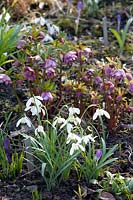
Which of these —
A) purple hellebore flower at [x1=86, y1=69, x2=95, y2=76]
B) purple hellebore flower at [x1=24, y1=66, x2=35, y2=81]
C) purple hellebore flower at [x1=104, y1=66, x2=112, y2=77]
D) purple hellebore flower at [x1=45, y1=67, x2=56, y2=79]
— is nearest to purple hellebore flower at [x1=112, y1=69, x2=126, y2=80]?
purple hellebore flower at [x1=104, y1=66, x2=112, y2=77]

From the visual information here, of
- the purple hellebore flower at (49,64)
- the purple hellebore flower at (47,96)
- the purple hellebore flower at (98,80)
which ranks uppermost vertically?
the purple hellebore flower at (49,64)

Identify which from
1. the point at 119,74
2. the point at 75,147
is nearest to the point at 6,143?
the point at 75,147

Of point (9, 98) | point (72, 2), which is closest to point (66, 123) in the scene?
point (9, 98)

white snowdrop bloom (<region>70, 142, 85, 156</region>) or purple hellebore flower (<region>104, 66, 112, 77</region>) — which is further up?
purple hellebore flower (<region>104, 66, 112, 77</region>)

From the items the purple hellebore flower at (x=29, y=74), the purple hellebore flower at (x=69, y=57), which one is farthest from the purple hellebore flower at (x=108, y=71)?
the purple hellebore flower at (x=29, y=74)

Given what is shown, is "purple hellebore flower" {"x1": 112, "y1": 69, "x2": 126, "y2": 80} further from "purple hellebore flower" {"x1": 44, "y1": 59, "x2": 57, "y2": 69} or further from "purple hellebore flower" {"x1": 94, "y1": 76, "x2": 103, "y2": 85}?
"purple hellebore flower" {"x1": 44, "y1": 59, "x2": 57, "y2": 69}

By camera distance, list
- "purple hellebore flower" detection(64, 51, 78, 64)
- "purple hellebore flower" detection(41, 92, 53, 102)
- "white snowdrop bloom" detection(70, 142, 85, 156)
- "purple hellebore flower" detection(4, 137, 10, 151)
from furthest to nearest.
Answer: "purple hellebore flower" detection(64, 51, 78, 64) → "purple hellebore flower" detection(41, 92, 53, 102) → "purple hellebore flower" detection(4, 137, 10, 151) → "white snowdrop bloom" detection(70, 142, 85, 156)

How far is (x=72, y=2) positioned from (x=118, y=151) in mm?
2146

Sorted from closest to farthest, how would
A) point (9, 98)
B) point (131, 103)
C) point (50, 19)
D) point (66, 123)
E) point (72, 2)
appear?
point (66, 123) < point (131, 103) < point (9, 98) < point (50, 19) < point (72, 2)

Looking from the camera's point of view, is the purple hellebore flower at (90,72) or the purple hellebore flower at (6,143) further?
the purple hellebore flower at (90,72)

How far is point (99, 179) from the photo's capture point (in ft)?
9.39

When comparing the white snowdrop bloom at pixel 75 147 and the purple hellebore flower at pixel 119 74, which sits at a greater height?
the purple hellebore flower at pixel 119 74

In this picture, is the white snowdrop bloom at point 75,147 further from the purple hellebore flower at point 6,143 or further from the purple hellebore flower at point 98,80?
the purple hellebore flower at point 98,80

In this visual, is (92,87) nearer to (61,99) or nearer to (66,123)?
(61,99)
